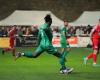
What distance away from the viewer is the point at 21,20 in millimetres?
37938

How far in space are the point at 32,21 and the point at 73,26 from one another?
375 cm

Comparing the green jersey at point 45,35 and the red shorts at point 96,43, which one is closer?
the green jersey at point 45,35

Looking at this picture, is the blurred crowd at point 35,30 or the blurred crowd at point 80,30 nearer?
the blurred crowd at point 35,30

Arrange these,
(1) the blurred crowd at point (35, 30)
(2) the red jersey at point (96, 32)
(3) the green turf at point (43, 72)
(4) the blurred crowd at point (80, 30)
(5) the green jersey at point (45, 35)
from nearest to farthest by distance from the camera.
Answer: (3) the green turf at point (43, 72) → (5) the green jersey at point (45, 35) → (2) the red jersey at point (96, 32) → (1) the blurred crowd at point (35, 30) → (4) the blurred crowd at point (80, 30)

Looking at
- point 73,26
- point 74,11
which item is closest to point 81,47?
point 73,26

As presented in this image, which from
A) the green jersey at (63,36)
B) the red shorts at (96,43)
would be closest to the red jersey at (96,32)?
the red shorts at (96,43)

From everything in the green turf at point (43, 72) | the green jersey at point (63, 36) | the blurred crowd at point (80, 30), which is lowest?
the green turf at point (43, 72)

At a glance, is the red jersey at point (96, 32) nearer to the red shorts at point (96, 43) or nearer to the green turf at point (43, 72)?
the red shorts at point (96, 43)

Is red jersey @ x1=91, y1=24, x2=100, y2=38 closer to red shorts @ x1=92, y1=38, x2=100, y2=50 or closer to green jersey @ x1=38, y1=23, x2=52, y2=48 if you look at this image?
red shorts @ x1=92, y1=38, x2=100, y2=50

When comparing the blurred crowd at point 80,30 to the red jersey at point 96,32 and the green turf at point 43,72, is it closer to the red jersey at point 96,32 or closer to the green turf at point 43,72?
the green turf at point 43,72

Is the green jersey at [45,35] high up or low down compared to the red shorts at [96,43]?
up

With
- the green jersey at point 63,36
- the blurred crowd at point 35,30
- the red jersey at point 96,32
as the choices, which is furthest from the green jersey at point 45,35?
the blurred crowd at point 35,30

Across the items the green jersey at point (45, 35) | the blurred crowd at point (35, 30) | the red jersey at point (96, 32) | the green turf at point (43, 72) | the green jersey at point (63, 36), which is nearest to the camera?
the green turf at point (43, 72)

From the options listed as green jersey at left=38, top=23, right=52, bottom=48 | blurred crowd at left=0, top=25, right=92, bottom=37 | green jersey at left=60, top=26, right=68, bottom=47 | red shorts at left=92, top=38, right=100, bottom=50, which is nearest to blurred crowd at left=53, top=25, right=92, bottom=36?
blurred crowd at left=0, top=25, right=92, bottom=37
